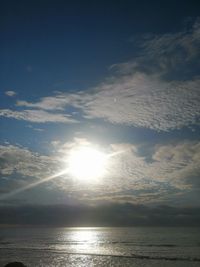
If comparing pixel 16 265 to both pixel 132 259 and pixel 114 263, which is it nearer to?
pixel 114 263

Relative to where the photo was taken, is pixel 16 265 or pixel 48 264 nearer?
pixel 16 265

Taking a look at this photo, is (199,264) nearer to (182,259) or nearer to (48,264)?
(182,259)

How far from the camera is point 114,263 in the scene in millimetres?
60031

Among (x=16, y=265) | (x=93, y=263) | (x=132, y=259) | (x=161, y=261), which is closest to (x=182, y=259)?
(x=161, y=261)

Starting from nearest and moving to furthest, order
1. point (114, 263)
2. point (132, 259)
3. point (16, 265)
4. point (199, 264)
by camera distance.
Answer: point (16, 265) → point (199, 264) → point (114, 263) → point (132, 259)

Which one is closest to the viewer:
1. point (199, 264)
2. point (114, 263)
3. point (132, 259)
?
point (199, 264)

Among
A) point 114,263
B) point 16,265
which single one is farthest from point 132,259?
point 16,265

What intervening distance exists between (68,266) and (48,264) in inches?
139

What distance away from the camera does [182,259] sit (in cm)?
6247

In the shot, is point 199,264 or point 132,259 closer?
point 199,264

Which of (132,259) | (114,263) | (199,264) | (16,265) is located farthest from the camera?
(132,259)

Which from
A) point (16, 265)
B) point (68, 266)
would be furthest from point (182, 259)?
point (16, 265)

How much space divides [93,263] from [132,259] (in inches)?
335

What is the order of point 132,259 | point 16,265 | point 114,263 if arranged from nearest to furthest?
point 16,265 < point 114,263 < point 132,259
